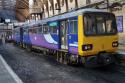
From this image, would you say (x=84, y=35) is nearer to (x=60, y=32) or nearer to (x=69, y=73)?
(x=69, y=73)

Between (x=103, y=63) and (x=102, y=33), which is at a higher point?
(x=102, y=33)

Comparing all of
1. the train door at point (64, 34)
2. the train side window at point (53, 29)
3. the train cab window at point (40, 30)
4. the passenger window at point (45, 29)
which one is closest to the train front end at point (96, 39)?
the train door at point (64, 34)

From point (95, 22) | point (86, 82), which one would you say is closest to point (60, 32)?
point (95, 22)

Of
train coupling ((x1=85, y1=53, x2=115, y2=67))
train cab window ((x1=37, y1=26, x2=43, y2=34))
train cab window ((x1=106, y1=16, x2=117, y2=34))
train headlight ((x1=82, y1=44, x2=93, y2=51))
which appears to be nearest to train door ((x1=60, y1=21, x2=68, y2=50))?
train cab window ((x1=106, y1=16, x2=117, y2=34))

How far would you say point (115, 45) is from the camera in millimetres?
18297

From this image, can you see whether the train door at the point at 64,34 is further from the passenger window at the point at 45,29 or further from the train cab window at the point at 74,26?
the passenger window at the point at 45,29

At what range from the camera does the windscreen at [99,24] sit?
17.6 metres

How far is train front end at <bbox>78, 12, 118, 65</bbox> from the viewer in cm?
1733

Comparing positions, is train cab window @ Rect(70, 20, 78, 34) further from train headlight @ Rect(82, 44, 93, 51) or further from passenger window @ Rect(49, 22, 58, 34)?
passenger window @ Rect(49, 22, 58, 34)

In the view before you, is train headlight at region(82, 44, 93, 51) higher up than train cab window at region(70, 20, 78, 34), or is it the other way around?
train cab window at region(70, 20, 78, 34)

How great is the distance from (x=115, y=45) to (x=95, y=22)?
1.62 m

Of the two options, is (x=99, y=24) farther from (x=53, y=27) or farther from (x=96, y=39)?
(x=53, y=27)

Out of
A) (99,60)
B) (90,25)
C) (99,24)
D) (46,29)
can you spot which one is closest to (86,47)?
(99,60)

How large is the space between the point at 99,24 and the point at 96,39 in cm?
93
